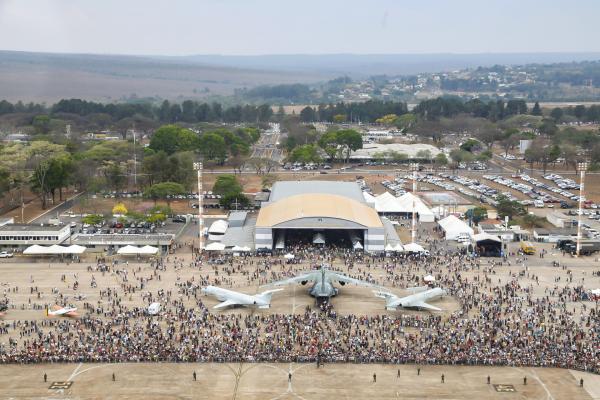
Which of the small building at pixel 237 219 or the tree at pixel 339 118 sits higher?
the tree at pixel 339 118

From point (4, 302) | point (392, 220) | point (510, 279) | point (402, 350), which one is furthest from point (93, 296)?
point (392, 220)

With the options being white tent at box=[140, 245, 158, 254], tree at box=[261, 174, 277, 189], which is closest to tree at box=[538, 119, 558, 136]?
tree at box=[261, 174, 277, 189]

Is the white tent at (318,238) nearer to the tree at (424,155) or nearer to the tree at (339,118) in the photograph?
the tree at (424,155)

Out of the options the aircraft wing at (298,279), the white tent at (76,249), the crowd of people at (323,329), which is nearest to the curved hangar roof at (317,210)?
the crowd of people at (323,329)

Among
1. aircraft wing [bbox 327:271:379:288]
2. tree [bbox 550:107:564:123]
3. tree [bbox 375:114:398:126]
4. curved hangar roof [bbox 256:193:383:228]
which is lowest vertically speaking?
aircraft wing [bbox 327:271:379:288]

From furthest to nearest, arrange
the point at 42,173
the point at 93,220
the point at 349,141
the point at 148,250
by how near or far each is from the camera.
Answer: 1. the point at 349,141
2. the point at 42,173
3. the point at 93,220
4. the point at 148,250

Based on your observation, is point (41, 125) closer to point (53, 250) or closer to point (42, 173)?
point (42, 173)

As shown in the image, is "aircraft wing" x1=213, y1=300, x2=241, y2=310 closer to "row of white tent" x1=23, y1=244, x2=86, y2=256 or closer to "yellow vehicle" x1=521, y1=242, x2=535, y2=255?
"row of white tent" x1=23, y1=244, x2=86, y2=256

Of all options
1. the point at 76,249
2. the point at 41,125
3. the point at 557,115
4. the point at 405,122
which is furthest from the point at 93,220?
the point at 557,115
